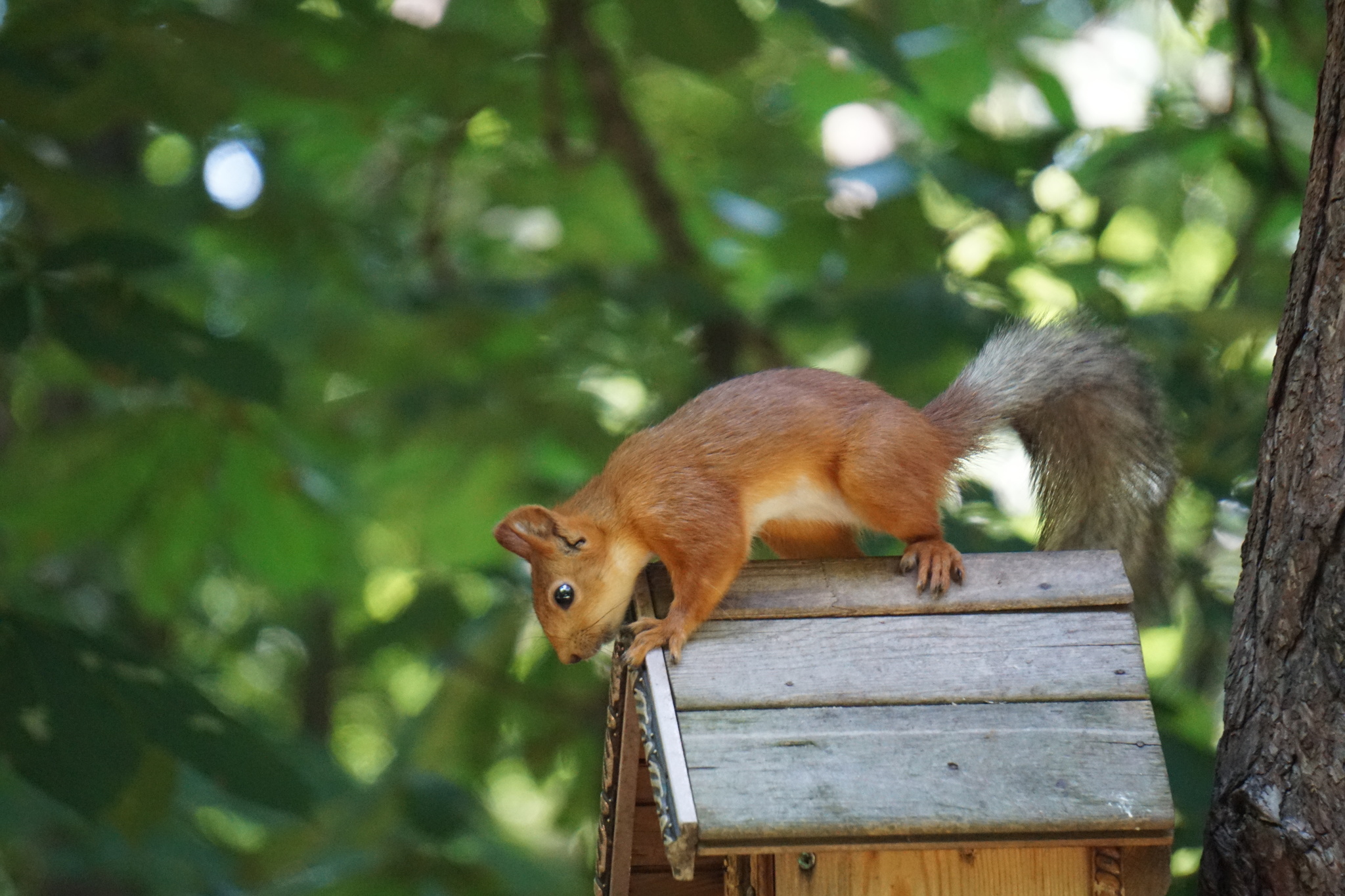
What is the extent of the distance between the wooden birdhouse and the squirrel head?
0.10 m

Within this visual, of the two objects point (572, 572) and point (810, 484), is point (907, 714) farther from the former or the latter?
point (572, 572)

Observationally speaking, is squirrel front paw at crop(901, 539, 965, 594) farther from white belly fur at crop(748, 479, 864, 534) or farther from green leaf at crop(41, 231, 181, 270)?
green leaf at crop(41, 231, 181, 270)

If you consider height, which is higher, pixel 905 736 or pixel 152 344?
→ pixel 152 344

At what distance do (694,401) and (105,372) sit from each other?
1770mm

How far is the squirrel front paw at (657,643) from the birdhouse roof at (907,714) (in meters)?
0.01

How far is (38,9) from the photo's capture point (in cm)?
246

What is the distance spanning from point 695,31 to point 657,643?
1306 millimetres

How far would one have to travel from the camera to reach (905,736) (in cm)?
155

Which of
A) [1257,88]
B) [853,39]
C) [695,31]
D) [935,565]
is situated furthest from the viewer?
[1257,88]

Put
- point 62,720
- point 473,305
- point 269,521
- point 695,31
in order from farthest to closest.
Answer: point 473,305 < point 269,521 < point 695,31 < point 62,720

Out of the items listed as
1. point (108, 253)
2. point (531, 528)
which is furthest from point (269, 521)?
point (531, 528)

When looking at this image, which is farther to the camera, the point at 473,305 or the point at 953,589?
the point at 473,305

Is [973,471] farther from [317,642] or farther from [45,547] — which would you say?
[317,642]

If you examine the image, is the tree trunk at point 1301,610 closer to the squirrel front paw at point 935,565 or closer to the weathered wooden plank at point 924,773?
the weathered wooden plank at point 924,773
